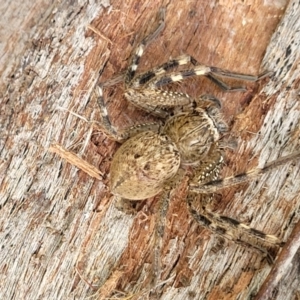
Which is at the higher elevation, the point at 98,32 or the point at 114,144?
the point at 98,32

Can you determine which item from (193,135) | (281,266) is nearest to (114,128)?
(193,135)

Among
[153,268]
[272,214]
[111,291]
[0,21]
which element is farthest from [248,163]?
[0,21]

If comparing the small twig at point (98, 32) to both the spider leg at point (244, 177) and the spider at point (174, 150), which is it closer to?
the spider at point (174, 150)

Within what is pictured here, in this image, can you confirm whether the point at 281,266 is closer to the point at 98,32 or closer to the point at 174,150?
the point at 174,150

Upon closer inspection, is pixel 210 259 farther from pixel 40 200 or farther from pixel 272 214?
pixel 40 200

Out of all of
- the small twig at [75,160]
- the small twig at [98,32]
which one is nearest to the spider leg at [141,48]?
the small twig at [98,32]
